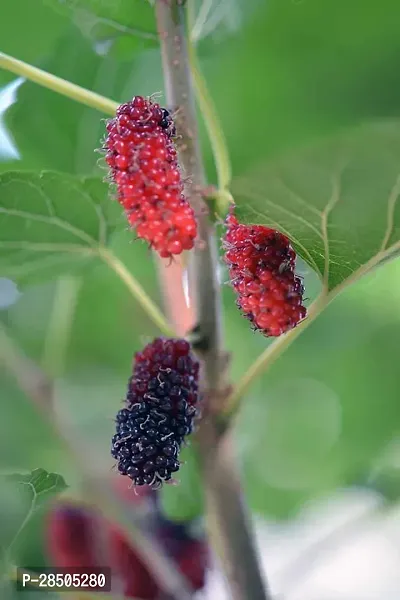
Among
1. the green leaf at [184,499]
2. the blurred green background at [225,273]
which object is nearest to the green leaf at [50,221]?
the blurred green background at [225,273]

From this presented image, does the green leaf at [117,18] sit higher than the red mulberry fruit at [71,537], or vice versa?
the green leaf at [117,18]

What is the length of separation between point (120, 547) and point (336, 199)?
60 centimetres

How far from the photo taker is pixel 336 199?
423mm

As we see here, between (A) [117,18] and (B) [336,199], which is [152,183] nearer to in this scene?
(B) [336,199]

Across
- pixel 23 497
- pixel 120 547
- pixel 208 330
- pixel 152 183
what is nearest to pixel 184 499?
pixel 120 547

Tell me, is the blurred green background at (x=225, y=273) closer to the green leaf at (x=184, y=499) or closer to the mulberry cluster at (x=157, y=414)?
the green leaf at (x=184, y=499)

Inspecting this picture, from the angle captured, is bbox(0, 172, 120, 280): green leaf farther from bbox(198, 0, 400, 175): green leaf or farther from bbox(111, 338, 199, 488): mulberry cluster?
bbox(198, 0, 400, 175): green leaf

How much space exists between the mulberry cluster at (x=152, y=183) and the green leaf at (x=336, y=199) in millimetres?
51

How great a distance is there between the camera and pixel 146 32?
725 mm

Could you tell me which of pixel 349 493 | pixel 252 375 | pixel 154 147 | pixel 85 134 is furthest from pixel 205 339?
pixel 349 493

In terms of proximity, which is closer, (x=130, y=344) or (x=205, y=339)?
(x=205, y=339)

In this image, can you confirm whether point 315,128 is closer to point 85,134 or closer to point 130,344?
point 85,134

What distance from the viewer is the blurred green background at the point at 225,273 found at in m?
0.86

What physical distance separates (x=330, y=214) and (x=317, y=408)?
32.9 inches
